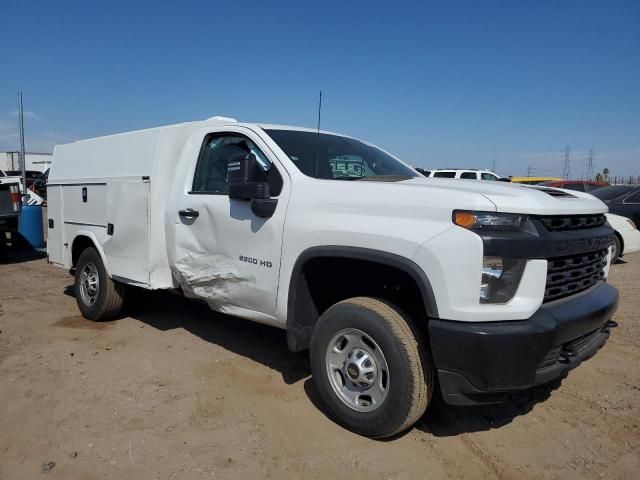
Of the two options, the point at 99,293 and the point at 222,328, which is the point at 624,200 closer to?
the point at 222,328

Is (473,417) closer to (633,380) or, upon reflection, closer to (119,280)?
(633,380)

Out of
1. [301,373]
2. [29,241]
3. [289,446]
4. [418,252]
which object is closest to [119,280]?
[301,373]

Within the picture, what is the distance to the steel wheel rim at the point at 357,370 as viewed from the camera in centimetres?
310

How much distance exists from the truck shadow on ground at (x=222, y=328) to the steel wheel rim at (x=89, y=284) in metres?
0.35

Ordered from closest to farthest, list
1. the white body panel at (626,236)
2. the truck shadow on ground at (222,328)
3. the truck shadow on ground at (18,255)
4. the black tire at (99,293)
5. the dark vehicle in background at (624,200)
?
the truck shadow on ground at (222,328)
the black tire at (99,293)
the white body panel at (626,236)
the truck shadow on ground at (18,255)
the dark vehicle in background at (624,200)

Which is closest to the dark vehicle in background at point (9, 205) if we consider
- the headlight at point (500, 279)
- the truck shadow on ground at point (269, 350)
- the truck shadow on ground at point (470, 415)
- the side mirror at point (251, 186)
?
the truck shadow on ground at point (269, 350)

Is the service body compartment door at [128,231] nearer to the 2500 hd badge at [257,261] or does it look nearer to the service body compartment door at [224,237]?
the service body compartment door at [224,237]

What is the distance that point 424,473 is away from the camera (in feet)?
9.39

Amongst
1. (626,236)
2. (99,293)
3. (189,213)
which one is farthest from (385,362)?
(626,236)

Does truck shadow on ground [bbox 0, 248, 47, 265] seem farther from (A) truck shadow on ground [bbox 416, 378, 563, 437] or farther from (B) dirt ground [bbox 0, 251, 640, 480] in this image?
(A) truck shadow on ground [bbox 416, 378, 563, 437]

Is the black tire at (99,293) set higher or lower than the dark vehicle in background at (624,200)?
lower

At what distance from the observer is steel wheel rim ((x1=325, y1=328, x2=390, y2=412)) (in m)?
3.10

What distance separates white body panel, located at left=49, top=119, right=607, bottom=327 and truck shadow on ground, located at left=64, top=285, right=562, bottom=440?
70 centimetres

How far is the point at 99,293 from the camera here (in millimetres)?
5500
